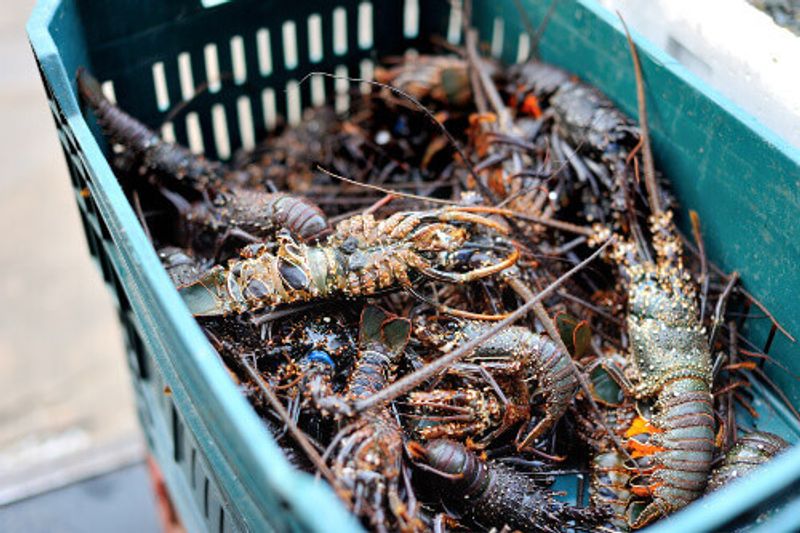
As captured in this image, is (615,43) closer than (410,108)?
Yes

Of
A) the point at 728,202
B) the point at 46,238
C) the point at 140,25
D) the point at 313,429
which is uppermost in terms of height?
the point at 728,202

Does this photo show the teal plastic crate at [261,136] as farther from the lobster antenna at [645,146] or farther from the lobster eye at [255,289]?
the lobster eye at [255,289]

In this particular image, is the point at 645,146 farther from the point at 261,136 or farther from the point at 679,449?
the point at 261,136

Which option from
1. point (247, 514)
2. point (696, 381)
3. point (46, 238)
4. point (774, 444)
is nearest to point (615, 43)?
point (696, 381)

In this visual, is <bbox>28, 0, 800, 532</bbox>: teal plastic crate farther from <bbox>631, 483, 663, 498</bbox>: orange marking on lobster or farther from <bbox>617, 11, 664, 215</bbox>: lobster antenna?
<bbox>631, 483, 663, 498</bbox>: orange marking on lobster

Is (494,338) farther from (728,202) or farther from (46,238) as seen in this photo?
(46,238)

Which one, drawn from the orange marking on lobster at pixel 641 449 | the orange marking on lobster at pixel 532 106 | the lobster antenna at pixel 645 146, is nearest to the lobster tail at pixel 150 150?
the orange marking on lobster at pixel 532 106

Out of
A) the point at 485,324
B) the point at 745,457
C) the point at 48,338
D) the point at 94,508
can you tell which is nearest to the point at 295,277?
the point at 485,324
